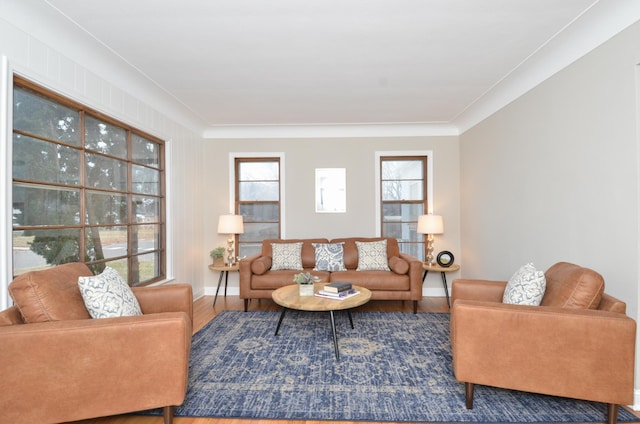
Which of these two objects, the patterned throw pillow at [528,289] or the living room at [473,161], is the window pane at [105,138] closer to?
the living room at [473,161]

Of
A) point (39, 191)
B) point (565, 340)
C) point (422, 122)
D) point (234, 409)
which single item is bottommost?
point (234, 409)

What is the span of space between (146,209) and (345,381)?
9.68ft

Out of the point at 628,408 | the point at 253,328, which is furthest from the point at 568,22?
the point at 253,328

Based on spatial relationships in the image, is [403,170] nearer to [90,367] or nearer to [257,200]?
[257,200]

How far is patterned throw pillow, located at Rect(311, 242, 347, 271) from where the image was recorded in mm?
4268

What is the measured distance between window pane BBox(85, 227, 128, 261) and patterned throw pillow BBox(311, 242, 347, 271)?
7.50 ft

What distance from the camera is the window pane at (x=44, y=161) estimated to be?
85.3 inches

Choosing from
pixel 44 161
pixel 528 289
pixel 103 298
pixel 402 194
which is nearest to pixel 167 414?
pixel 103 298

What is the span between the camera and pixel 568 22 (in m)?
2.28

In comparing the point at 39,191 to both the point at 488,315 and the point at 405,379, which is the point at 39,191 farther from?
the point at 488,315

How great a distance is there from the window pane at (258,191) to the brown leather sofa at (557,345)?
363 centimetres

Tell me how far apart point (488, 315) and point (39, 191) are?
3.17 meters

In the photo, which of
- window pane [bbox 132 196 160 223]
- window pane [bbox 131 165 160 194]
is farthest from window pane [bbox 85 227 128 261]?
window pane [bbox 131 165 160 194]

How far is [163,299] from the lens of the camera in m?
2.48
